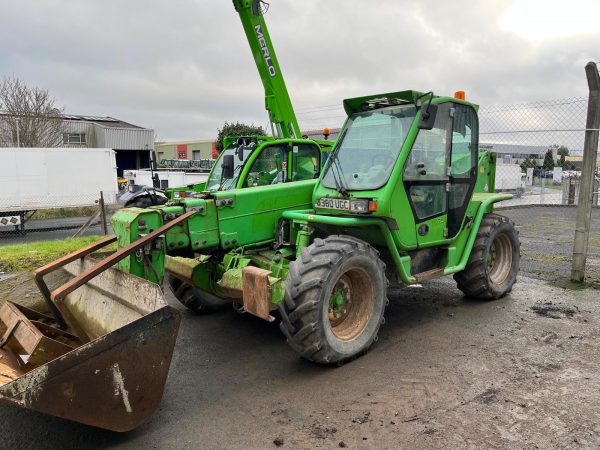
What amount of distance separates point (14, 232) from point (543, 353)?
1465cm

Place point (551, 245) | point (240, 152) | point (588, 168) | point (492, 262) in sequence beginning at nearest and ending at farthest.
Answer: point (492, 262)
point (588, 168)
point (240, 152)
point (551, 245)

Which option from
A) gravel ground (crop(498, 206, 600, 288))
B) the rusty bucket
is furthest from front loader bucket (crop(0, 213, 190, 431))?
gravel ground (crop(498, 206, 600, 288))

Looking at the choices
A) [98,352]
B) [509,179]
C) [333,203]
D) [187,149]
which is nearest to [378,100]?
[333,203]

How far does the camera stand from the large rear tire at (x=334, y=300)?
3893 millimetres

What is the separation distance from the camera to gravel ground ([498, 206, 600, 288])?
7.54 meters

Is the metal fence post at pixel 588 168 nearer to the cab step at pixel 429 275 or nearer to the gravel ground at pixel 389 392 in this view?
the gravel ground at pixel 389 392

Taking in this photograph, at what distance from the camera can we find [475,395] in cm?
365

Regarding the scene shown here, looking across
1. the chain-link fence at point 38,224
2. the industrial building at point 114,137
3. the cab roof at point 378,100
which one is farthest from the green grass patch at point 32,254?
the industrial building at point 114,137

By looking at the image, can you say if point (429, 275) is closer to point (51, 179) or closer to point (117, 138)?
point (51, 179)

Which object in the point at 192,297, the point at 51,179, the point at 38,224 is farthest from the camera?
the point at 38,224

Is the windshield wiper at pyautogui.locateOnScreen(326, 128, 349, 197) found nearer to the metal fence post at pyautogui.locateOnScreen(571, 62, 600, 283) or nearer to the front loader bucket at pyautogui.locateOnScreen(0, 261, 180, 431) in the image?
the front loader bucket at pyautogui.locateOnScreen(0, 261, 180, 431)

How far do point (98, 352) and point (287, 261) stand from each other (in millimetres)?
2129

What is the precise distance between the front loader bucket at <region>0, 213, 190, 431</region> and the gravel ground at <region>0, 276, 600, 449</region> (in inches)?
15.2

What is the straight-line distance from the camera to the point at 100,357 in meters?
2.86
